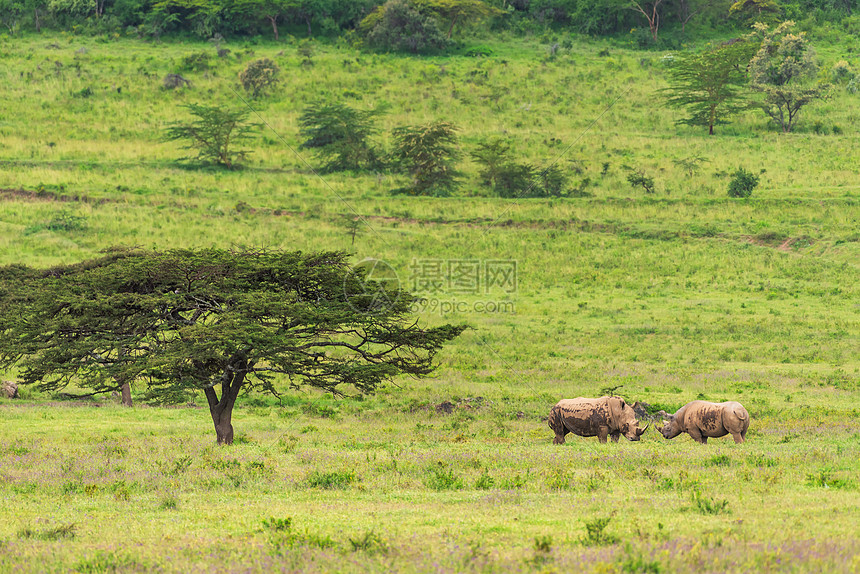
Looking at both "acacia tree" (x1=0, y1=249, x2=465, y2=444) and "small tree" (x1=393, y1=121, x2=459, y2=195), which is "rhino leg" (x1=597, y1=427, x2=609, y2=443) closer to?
"acacia tree" (x1=0, y1=249, x2=465, y2=444)

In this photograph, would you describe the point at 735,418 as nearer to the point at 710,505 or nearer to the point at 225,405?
the point at 710,505

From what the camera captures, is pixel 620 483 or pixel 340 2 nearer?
pixel 620 483

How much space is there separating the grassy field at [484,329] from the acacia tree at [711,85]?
217cm

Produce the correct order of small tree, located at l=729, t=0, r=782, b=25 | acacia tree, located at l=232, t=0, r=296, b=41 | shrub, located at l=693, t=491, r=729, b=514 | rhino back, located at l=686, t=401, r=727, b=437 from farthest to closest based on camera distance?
small tree, located at l=729, t=0, r=782, b=25, acacia tree, located at l=232, t=0, r=296, b=41, rhino back, located at l=686, t=401, r=727, b=437, shrub, located at l=693, t=491, r=729, b=514

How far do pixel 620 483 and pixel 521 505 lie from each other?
237 cm

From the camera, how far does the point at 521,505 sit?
1166 centimetres

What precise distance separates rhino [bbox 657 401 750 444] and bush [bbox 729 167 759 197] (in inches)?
1710

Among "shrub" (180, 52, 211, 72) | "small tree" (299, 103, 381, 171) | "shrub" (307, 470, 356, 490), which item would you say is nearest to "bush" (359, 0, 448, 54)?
"shrub" (180, 52, 211, 72)

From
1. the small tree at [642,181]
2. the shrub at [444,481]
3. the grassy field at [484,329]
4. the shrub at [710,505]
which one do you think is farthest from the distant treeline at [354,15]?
the shrub at [710,505]

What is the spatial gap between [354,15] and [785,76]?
53.6 metres

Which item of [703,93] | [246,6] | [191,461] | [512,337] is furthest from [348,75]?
[191,461]

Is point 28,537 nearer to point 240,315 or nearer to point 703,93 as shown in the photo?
point 240,315

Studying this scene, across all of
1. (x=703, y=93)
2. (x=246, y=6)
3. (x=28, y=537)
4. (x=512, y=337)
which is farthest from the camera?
(x=246, y=6)

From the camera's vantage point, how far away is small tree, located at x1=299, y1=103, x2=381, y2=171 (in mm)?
66875
